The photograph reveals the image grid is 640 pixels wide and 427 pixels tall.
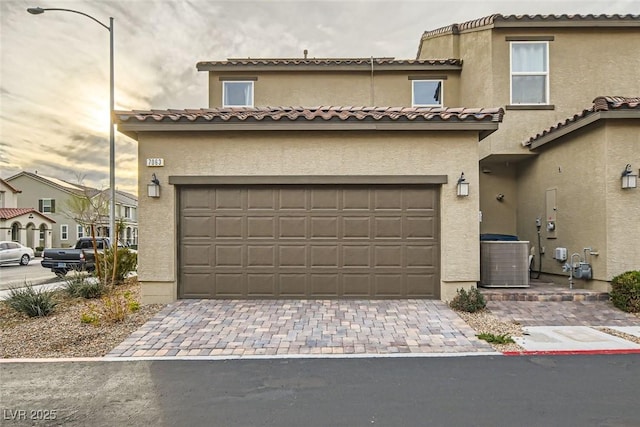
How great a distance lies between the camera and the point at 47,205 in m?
37.0

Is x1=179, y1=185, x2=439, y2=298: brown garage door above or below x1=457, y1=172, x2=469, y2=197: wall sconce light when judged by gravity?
below

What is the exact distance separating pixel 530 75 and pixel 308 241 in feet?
26.1

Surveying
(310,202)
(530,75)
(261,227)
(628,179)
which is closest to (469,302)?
(310,202)

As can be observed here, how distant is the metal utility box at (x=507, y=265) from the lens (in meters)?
Result: 8.39

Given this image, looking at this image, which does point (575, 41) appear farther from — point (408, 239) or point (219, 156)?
point (219, 156)

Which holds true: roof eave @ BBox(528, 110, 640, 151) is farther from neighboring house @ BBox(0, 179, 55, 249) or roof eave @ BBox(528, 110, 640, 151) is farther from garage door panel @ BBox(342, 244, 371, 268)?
neighboring house @ BBox(0, 179, 55, 249)

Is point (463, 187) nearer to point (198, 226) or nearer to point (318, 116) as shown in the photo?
point (318, 116)

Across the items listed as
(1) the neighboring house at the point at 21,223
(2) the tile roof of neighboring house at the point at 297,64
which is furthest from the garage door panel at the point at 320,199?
(1) the neighboring house at the point at 21,223

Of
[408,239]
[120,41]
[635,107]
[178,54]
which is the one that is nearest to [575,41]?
[635,107]

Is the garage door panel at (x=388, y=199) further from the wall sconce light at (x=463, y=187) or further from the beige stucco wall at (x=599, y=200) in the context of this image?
the beige stucco wall at (x=599, y=200)

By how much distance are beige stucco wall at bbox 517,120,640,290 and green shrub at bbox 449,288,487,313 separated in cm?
277

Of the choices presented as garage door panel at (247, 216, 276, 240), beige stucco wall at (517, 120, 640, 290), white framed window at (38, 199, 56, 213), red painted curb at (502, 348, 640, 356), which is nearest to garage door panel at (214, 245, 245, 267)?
garage door panel at (247, 216, 276, 240)

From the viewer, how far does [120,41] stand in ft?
41.8

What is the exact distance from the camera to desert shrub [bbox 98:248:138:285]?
1014cm
